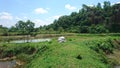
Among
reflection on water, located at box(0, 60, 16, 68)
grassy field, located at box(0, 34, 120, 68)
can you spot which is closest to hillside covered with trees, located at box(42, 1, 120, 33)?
grassy field, located at box(0, 34, 120, 68)

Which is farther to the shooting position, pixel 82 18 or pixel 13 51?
pixel 82 18

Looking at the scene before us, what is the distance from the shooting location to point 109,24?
70.9m

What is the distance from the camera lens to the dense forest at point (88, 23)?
67881 millimetres

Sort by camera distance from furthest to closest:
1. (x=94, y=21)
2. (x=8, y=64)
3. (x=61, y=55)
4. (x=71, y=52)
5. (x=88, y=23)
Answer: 1. (x=88, y=23)
2. (x=94, y=21)
3. (x=8, y=64)
4. (x=71, y=52)
5. (x=61, y=55)

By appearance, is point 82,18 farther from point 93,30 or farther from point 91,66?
point 91,66

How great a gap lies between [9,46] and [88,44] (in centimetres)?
905

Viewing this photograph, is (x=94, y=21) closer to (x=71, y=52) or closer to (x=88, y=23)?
(x=88, y=23)

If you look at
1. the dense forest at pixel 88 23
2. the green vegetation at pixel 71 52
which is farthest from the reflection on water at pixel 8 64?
the dense forest at pixel 88 23

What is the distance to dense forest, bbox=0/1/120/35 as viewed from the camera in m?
67.9

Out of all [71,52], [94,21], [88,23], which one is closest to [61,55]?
[71,52]

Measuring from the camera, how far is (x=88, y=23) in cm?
8206

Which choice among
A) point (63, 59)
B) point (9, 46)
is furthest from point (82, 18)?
point (63, 59)

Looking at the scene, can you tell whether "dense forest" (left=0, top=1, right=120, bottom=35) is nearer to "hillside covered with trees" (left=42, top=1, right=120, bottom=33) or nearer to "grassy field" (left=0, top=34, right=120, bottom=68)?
"hillside covered with trees" (left=42, top=1, right=120, bottom=33)

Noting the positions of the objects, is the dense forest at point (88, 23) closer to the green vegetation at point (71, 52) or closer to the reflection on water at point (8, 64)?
the green vegetation at point (71, 52)
